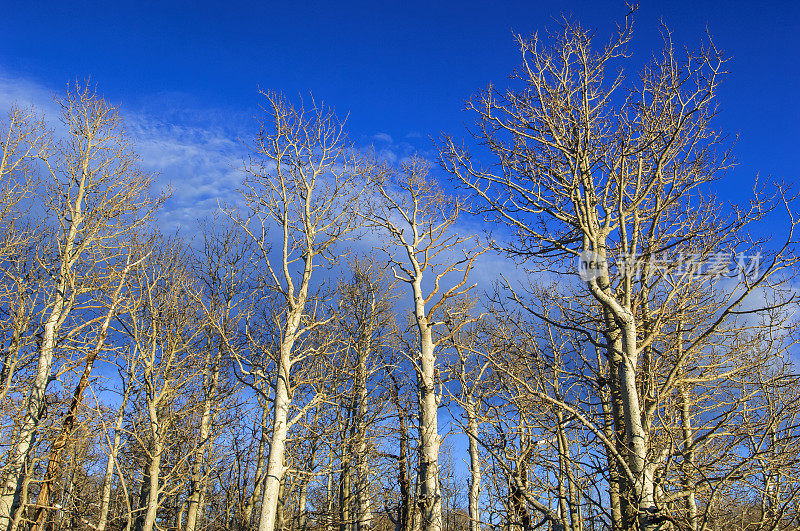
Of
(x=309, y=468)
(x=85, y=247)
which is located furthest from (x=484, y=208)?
A: (x=309, y=468)

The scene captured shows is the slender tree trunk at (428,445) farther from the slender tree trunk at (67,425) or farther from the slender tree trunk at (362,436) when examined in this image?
the slender tree trunk at (67,425)

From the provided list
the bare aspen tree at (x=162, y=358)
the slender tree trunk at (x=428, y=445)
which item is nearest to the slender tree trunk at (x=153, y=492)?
the bare aspen tree at (x=162, y=358)

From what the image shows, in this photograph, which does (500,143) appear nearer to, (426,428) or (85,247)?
(426,428)

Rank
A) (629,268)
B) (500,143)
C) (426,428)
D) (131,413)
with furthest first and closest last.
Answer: (131,413) < (426,428) < (500,143) < (629,268)

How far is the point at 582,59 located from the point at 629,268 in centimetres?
275

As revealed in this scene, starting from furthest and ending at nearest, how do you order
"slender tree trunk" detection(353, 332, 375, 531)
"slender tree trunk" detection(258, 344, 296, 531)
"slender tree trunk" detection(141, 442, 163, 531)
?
"slender tree trunk" detection(353, 332, 375, 531)
"slender tree trunk" detection(141, 442, 163, 531)
"slender tree trunk" detection(258, 344, 296, 531)

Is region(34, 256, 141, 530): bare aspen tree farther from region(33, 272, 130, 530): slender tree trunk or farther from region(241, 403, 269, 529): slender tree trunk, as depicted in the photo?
region(241, 403, 269, 529): slender tree trunk

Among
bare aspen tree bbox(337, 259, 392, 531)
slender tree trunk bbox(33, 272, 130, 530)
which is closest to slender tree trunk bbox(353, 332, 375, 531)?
bare aspen tree bbox(337, 259, 392, 531)

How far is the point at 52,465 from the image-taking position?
1155 centimetres

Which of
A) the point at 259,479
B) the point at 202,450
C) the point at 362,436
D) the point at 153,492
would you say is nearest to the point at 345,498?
the point at 362,436

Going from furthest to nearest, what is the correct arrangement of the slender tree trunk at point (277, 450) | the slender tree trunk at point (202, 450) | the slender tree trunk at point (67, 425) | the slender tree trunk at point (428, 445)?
the slender tree trunk at point (202, 450) < the slender tree trunk at point (67, 425) < the slender tree trunk at point (277, 450) < the slender tree trunk at point (428, 445)

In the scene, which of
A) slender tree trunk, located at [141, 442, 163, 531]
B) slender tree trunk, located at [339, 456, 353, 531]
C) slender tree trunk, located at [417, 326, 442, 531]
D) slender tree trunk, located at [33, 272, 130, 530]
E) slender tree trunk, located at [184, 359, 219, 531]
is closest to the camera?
slender tree trunk, located at [417, 326, 442, 531]

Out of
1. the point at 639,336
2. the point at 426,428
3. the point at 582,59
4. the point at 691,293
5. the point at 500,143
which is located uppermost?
the point at 582,59

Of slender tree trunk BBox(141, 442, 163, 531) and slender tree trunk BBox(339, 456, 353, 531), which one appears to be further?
slender tree trunk BBox(339, 456, 353, 531)
